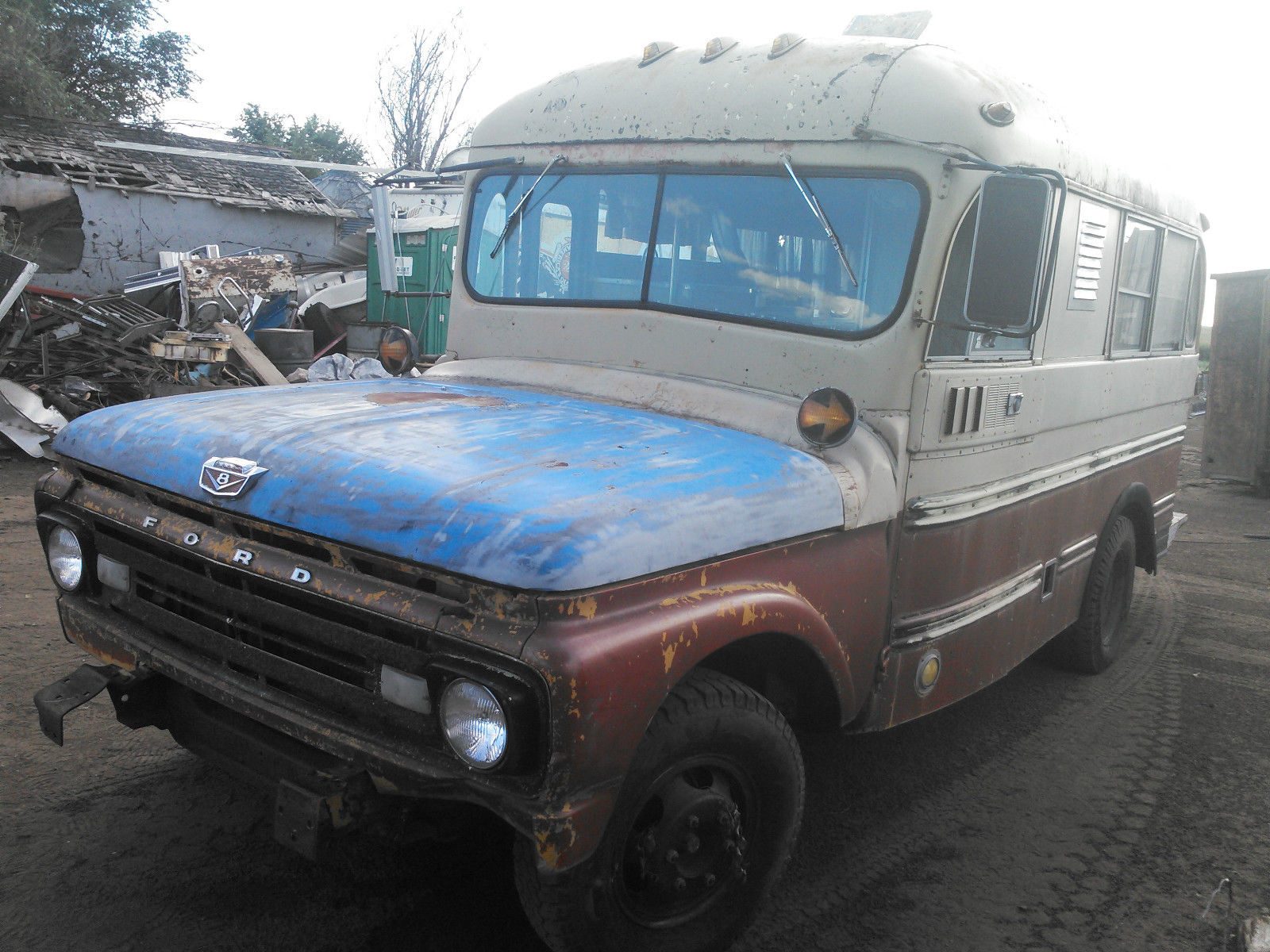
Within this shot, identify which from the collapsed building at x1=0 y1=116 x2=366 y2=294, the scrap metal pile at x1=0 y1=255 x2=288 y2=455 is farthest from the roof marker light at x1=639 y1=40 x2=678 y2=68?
the collapsed building at x1=0 y1=116 x2=366 y2=294

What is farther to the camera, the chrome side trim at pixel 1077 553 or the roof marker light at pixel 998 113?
the chrome side trim at pixel 1077 553

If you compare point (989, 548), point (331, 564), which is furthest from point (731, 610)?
point (989, 548)

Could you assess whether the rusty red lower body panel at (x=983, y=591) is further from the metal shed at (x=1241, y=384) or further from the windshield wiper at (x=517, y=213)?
the metal shed at (x=1241, y=384)

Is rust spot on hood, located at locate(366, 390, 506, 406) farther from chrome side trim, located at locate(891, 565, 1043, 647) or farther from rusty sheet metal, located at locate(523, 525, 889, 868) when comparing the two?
chrome side trim, located at locate(891, 565, 1043, 647)

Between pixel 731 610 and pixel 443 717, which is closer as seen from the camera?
pixel 443 717

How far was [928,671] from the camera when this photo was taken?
3.29m

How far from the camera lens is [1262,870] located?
3326 mm

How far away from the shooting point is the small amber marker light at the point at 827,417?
2.82 meters

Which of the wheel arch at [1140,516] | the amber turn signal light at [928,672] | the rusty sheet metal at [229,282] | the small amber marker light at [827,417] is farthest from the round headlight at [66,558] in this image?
the rusty sheet metal at [229,282]

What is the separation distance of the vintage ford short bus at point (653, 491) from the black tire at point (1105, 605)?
0.59 meters

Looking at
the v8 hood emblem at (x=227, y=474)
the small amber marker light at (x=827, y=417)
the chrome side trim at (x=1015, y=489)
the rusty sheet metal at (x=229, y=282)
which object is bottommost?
the chrome side trim at (x=1015, y=489)

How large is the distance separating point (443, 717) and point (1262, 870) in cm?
292

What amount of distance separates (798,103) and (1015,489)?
162 cm

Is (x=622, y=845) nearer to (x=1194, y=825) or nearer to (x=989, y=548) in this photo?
(x=989, y=548)
